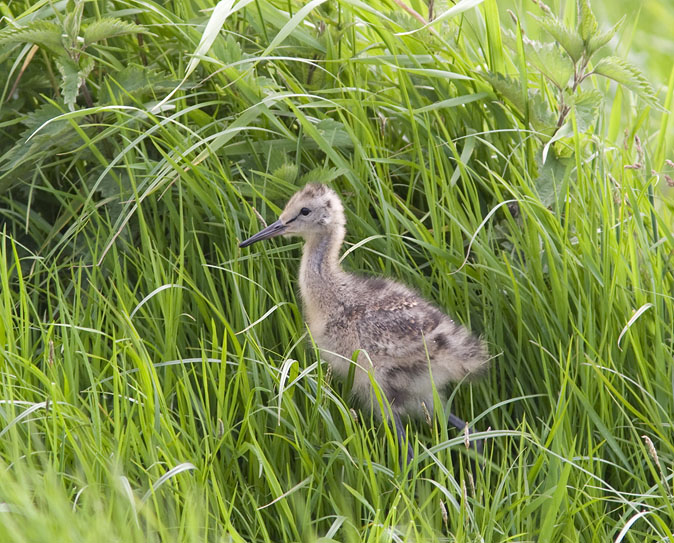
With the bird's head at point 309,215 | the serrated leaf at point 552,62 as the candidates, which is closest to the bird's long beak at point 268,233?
the bird's head at point 309,215

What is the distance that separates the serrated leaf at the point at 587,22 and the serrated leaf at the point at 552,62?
103 mm

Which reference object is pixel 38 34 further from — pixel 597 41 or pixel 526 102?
pixel 597 41

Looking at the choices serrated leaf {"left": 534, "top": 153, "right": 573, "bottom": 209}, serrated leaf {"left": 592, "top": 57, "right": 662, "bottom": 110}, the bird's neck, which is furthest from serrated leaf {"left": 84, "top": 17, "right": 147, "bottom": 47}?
serrated leaf {"left": 592, "top": 57, "right": 662, "bottom": 110}

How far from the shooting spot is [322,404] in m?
2.91

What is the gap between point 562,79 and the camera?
3.18 meters

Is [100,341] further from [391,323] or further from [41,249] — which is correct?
[391,323]

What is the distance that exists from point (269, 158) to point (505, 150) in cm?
91

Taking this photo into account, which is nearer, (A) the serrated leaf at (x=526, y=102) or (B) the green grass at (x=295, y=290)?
(B) the green grass at (x=295, y=290)

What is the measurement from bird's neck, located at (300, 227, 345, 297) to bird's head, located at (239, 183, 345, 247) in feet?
0.08

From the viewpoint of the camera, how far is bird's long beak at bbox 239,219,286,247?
3.08m

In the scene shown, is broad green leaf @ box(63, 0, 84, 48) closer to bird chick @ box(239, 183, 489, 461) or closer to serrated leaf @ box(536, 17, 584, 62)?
bird chick @ box(239, 183, 489, 461)

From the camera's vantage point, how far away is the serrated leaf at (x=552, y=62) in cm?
315

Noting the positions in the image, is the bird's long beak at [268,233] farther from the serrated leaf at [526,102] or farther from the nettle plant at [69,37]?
the serrated leaf at [526,102]

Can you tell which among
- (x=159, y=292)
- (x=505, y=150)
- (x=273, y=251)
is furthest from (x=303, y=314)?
(x=505, y=150)
